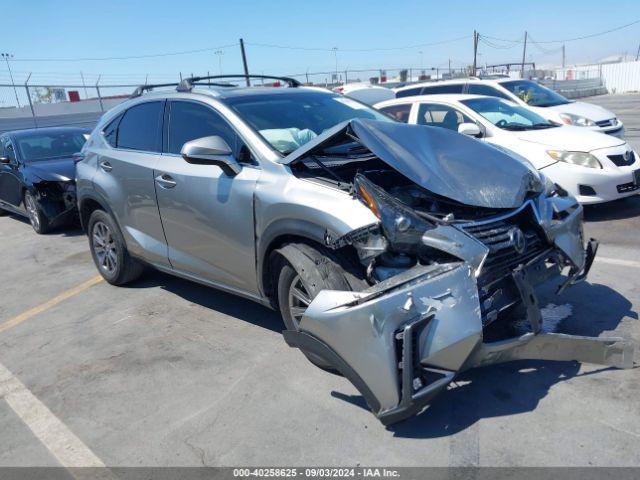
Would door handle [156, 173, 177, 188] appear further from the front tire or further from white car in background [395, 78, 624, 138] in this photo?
white car in background [395, 78, 624, 138]

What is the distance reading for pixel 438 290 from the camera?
268 centimetres

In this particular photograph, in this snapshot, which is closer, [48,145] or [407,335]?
[407,335]

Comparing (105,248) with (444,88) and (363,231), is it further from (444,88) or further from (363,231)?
(444,88)

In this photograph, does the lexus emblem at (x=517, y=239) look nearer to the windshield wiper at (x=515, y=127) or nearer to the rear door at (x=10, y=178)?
the windshield wiper at (x=515, y=127)

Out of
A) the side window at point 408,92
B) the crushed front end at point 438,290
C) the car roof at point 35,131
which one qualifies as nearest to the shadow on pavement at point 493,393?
the crushed front end at point 438,290

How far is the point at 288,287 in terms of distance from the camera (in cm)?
353

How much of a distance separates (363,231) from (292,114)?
1.67 meters

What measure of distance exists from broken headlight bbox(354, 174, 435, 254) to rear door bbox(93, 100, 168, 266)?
227 centimetres

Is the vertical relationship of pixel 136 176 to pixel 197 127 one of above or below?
below

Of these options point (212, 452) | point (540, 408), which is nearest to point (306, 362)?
point (212, 452)

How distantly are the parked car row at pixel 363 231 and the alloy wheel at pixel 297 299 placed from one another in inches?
0.8

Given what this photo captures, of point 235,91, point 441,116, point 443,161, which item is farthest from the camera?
point 441,116

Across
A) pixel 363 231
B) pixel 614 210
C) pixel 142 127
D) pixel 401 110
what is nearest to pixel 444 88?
pixel 401 110

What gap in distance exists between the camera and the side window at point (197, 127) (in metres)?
3.95
